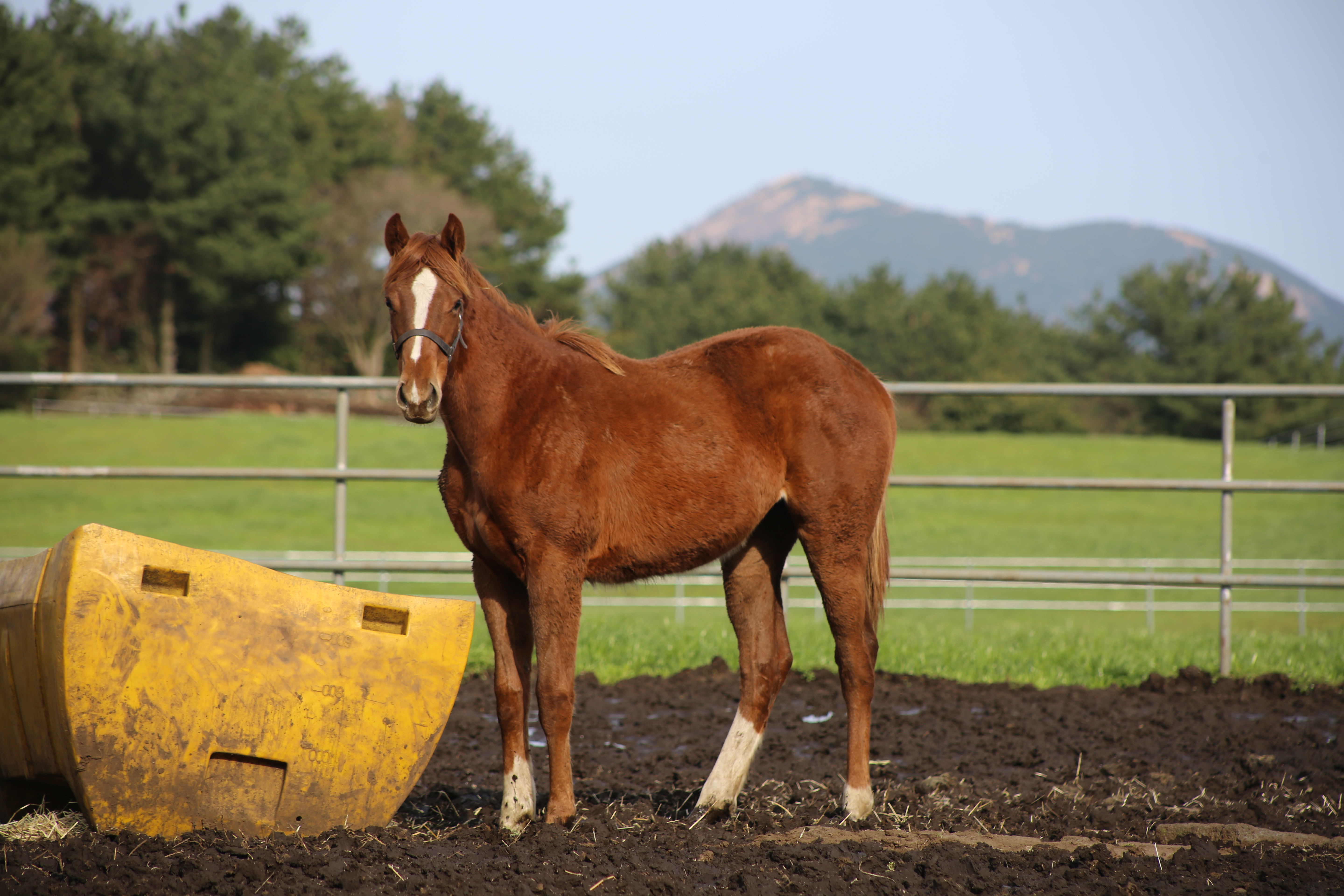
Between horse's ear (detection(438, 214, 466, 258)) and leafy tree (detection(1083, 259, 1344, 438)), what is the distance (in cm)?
4631

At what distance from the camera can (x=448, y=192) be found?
4928 centimetres

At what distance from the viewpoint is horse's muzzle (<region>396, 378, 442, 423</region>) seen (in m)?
2.95

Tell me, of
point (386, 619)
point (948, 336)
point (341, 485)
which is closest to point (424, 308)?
point (386, 619)

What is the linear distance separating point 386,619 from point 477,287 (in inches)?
46.2

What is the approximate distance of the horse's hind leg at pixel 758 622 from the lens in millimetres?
3689

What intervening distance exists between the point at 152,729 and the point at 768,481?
2136 mm

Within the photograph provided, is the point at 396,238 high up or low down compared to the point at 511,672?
up

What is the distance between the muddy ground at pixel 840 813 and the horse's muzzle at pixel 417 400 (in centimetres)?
129

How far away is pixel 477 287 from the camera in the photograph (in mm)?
3393

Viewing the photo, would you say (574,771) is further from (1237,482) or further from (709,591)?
(709,591)

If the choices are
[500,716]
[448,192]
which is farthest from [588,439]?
[448,192]

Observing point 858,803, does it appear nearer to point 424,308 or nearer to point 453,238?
point 424,308

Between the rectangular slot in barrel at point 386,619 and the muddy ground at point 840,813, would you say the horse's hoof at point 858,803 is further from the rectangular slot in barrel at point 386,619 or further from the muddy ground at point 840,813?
the rectangular slot in barrel at point 386,619

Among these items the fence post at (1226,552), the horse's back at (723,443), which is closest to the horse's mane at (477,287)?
the horse's back at (723,443)
